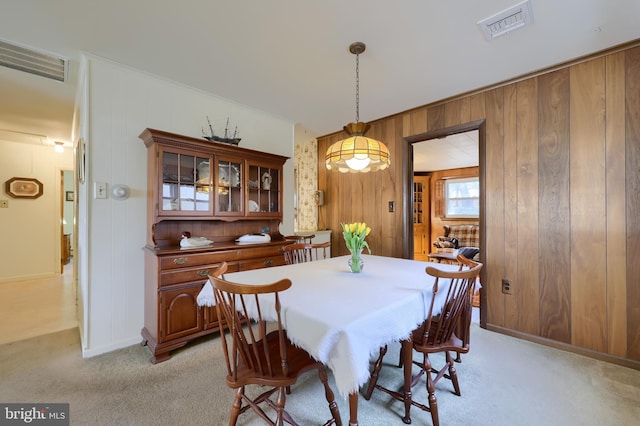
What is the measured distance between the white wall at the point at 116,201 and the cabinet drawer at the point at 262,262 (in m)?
0.92

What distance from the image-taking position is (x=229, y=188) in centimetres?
282

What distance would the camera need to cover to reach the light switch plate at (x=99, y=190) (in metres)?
2.24

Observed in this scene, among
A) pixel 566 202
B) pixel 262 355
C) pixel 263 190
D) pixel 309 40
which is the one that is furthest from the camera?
pixel 263 190

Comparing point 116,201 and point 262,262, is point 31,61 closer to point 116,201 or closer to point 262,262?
point 116,201

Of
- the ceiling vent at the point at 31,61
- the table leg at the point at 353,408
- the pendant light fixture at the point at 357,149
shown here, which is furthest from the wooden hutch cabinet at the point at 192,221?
the table leg at the point at 353,408

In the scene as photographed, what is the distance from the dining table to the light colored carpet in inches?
21.1

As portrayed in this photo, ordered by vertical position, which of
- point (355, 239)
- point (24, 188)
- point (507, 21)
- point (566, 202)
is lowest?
point (355, 239)

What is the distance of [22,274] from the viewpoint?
459 centimetres

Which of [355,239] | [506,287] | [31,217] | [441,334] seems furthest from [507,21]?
[31,217]

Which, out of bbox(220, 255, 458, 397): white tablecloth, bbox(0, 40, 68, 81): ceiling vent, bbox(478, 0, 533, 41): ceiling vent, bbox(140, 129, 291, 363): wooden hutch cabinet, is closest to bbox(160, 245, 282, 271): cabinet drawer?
bbox(140, 129, 291, 363): wooden hutch cabinet

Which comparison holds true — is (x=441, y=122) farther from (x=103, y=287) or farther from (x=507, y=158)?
(x=103, y=287)

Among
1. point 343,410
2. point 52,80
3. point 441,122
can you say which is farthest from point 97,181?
point 441,122

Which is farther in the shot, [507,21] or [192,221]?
[192,221]

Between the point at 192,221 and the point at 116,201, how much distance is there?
657 millimetres
